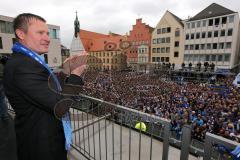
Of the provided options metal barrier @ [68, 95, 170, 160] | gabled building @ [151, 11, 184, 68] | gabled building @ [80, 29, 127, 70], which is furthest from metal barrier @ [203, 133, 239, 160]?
gabled building @ [151, 11, 184, 68]

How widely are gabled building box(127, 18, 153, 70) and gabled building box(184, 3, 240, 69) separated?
34.9 feet

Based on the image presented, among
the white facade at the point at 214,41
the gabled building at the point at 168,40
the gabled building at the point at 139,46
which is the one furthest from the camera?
the gabled building at the point at 139,46

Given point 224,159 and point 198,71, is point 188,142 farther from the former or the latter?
point 198,71

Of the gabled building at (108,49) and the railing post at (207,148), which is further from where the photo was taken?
the gabled building at (108,49)

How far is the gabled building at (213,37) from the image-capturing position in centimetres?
3053

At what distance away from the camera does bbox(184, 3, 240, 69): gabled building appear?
30.5 metres

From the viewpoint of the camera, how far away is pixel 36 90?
127 centimetres

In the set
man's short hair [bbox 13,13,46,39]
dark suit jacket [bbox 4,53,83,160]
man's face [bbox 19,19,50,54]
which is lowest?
dark suit jacket [bbox 4,53,83,160]

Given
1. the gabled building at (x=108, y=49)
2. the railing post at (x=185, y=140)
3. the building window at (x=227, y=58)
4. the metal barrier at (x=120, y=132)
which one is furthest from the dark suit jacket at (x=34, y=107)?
the building window at (x=227, y=58)

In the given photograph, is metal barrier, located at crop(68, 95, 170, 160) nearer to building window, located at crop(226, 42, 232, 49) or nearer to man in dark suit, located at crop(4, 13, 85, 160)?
man in dark suit, located at crop(4, 13, 85, 160)

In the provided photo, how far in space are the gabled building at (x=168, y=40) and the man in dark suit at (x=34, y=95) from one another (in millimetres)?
38766

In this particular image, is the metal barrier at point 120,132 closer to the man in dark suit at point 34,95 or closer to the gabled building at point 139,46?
the man in dark suit at point 34,95

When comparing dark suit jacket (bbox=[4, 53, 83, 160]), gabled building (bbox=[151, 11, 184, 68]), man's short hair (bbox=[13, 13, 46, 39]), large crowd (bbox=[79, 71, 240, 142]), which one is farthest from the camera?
gabled building (bbox=[151, 11, 184, 68])

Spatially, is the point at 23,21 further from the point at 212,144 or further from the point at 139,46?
the point at 139,46
